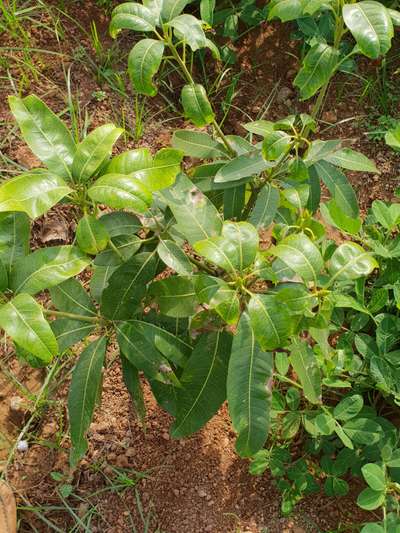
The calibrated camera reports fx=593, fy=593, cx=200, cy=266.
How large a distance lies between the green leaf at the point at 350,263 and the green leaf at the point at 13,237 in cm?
90

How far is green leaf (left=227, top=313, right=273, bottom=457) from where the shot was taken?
1736mm

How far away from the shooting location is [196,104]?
1997mm

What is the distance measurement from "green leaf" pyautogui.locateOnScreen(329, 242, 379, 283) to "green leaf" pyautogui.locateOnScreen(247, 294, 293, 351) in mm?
220

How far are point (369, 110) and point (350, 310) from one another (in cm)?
128

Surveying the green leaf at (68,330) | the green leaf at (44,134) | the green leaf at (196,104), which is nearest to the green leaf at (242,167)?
the green leaf at (196,104)

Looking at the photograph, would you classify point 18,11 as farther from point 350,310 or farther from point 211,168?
point 350,310

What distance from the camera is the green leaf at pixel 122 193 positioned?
1453mm

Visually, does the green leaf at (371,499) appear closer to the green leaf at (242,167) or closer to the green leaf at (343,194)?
the green leaf at (343,194)

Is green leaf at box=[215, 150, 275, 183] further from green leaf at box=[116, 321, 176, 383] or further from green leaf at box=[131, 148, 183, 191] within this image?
green leaf at box=[116, 321, 176, 383]

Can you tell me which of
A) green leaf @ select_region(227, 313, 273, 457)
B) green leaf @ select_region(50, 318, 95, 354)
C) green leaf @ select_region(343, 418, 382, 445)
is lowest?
green leaf @ select_region(343, 418, 382, 445)

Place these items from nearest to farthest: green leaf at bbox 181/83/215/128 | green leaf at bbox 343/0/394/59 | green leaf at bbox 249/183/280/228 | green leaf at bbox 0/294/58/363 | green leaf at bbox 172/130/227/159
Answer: green leaf at bbox 0/294/58/363 → green leaf at bbox 343/0/394/59 → green leaf at bbox 181/83/215/128 → green leaf at bbox 249/183/280/228 → green leaf at bbox 172/130/227/159

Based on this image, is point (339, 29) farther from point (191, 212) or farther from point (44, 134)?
point (44, 134)

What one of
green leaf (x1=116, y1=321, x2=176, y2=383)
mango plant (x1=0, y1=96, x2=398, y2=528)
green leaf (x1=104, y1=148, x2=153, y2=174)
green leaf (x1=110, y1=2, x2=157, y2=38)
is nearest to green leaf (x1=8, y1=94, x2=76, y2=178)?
mango plant (x1=0, y1=96, x2=398, y2=528)

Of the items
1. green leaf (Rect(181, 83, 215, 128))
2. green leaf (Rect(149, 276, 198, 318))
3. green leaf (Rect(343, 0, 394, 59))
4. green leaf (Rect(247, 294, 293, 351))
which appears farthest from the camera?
green leaf (Rect(181, 83, 215, 128))
